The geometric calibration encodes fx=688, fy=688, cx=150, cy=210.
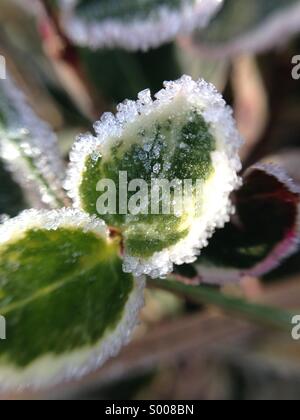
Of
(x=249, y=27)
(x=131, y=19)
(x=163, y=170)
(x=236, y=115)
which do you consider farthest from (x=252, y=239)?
(x=236, y=115)

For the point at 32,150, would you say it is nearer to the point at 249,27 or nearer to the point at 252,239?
the point at 252,239

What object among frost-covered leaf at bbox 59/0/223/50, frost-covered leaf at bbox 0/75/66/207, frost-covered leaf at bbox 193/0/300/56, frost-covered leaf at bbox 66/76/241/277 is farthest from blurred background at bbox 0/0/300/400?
frost-covered leaf at bbox 66/76/241/277

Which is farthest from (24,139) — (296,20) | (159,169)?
(296,20)

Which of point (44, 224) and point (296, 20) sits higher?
point (296, 20)

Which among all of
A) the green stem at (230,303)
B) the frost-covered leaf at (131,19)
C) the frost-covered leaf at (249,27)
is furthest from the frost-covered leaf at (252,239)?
the frost-covered leaf at (249,27)

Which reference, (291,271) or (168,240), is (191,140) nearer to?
(168,240)

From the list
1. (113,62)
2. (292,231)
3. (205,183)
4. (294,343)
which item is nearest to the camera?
(205,183)
